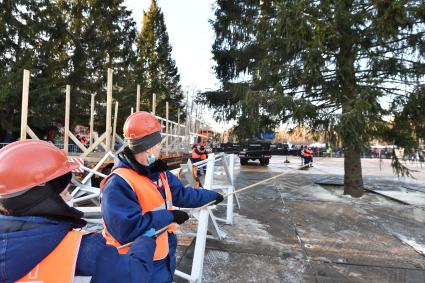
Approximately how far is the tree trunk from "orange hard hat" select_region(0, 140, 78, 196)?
9.50 meters

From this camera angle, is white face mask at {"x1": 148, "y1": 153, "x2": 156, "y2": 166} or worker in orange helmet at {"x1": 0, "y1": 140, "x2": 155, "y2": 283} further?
white face mask at {"x1": 148, "y1": 153, "x2": 156, "y2": 166}

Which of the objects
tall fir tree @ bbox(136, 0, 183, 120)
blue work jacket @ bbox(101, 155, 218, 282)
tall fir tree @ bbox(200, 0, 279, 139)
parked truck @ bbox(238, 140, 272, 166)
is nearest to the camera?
blue work jacket @ bbox(101, 155, 218, 282)

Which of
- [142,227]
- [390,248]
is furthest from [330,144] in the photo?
[142,227]

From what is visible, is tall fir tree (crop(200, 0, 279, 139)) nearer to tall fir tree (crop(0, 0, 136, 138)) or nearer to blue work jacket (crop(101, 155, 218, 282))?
blue work jacket (crop(101, 155, 218, 282))

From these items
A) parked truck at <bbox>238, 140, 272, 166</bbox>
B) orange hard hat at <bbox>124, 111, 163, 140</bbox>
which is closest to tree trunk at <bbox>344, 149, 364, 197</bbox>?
orange hard hat at <bbox>124, 111, 163, 140</bbox>

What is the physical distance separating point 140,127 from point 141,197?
0.54m

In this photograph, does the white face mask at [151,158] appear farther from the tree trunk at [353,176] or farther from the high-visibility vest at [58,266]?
the tree trunk at [353,176]

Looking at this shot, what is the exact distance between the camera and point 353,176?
10016mm

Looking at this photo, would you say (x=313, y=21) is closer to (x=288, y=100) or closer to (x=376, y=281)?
(x=288, y=100)

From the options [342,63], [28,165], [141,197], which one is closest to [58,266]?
[28,165]

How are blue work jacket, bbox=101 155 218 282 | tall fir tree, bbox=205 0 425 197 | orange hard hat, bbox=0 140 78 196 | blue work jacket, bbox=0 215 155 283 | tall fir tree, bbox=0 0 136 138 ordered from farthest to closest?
1. tall fir tree, bbox=0 0 136 138
2. tall fir tree, bbox=205 0 425 197
3. blue work jacket, bbox=101 155 218 282
4. orange hard hat, bbox=0 140 78 196
5. blue work jacket, bbox=0 215 155 283

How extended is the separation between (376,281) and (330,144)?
16.4 feet

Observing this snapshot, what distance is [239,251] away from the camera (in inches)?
196

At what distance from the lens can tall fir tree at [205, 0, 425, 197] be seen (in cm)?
826
